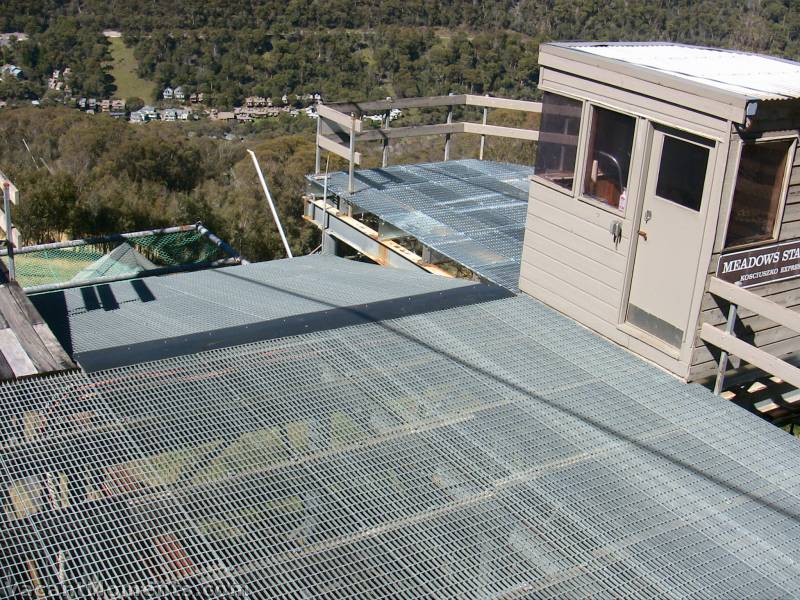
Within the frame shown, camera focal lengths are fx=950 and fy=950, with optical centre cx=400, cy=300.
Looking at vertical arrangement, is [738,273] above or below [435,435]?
above

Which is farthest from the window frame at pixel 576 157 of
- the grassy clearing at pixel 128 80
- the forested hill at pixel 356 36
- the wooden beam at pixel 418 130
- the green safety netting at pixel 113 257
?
the grassy clearing at pixel 128 80

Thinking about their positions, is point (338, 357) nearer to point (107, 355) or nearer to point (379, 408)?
point (379, 408)

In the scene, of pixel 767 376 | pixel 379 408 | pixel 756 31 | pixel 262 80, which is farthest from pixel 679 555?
pixel 756 31

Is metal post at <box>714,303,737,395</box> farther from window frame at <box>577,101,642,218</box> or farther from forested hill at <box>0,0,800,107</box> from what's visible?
forested hill at <box>0,0,800,107</box>

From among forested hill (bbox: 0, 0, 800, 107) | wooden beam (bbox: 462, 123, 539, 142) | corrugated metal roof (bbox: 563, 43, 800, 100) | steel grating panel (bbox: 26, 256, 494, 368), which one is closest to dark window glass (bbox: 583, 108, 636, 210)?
corrugated metal roof (bbox: 563, 43, 800, 100)

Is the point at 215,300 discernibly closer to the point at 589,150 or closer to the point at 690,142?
the point at 589,150

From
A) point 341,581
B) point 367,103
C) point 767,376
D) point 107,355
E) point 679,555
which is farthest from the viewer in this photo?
point 367,103
